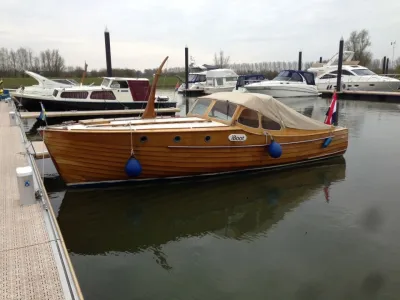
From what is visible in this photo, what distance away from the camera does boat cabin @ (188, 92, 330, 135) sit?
755cm

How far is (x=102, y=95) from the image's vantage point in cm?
1717

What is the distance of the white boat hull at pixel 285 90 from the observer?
3002cm

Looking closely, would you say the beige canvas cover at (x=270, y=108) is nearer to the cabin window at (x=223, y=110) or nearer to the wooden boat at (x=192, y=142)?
the wooden boat at (x=192, y=142)

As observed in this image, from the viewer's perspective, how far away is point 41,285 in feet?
10.4

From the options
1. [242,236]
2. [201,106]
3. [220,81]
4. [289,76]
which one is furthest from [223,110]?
[220,81]

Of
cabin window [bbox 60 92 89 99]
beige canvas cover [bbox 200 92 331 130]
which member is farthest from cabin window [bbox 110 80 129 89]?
beige canvas cover [bbox 200 92 331 130]

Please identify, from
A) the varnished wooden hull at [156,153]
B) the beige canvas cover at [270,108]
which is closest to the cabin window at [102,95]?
the beige canvas cover at [270,108]

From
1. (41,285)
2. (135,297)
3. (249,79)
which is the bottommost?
(135,297)

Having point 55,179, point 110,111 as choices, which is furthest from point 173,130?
point 110,111

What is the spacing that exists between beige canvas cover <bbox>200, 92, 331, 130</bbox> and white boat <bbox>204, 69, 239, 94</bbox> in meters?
26.4

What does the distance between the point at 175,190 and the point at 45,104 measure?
12.3 m

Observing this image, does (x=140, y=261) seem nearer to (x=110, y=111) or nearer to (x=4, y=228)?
(x=4, y=228)

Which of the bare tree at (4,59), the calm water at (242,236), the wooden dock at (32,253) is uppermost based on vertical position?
the bare tree at (4,59)

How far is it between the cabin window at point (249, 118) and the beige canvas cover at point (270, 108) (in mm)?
112
